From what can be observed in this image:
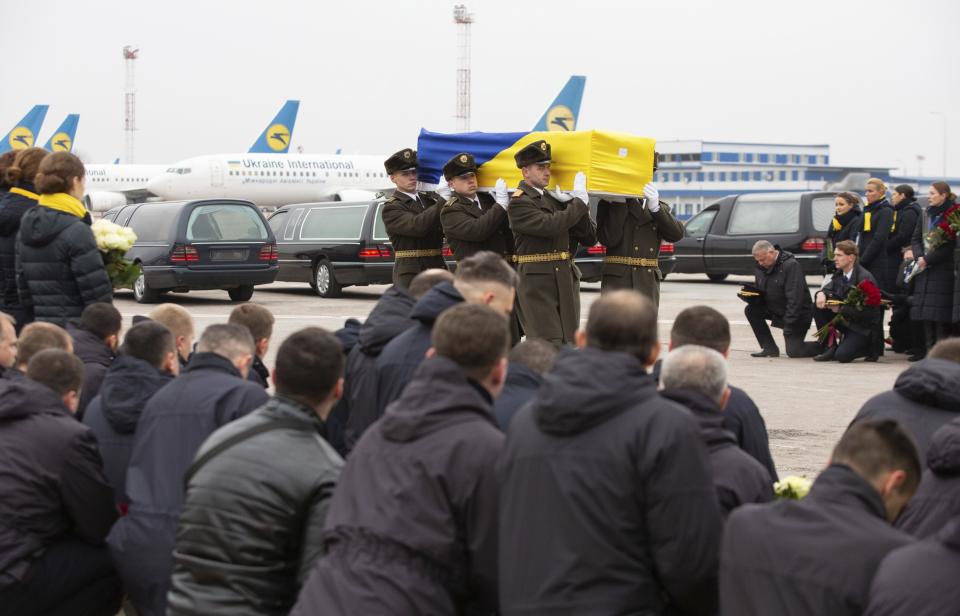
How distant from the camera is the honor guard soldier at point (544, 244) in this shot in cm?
999

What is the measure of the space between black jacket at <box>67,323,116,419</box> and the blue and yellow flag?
458cm

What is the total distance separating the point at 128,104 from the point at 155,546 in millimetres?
119957

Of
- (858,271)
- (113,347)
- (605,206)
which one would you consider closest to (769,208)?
(858,271)

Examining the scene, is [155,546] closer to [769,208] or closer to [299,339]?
[299,339]

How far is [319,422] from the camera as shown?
4.46 m

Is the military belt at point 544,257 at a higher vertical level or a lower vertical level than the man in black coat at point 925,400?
higher

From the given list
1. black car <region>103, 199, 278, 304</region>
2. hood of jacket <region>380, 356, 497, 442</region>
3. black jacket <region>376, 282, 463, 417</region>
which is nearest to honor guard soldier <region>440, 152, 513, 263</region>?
black jacket <region>376, 282, 463, 417</region>

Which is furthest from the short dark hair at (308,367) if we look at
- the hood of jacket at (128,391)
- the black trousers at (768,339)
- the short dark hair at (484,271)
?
the black trousers at (768,339)

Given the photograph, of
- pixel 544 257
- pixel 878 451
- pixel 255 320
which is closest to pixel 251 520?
pixel 878 451

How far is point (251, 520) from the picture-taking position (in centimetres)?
413

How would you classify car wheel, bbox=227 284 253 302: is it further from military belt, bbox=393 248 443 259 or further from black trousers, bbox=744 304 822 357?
military belt, bbox=393 248 443 259

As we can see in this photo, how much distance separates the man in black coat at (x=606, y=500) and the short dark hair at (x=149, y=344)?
93.7 inches

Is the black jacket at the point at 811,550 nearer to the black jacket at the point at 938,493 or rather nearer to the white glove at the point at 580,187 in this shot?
the black jacket at the point at 938,493

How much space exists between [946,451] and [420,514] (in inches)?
64.1
